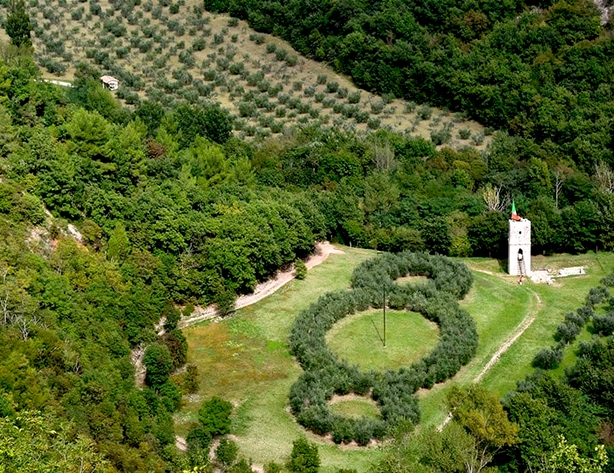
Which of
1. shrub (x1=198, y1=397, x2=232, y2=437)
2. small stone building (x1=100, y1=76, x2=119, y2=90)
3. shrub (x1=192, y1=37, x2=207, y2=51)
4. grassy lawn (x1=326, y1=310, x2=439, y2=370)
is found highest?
shrub (x1=192, y1=37, x2=207, y2=51)

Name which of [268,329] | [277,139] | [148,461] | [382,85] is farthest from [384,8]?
[148,461]

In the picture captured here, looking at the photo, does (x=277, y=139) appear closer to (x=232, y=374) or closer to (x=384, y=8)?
(x=384, y=8)

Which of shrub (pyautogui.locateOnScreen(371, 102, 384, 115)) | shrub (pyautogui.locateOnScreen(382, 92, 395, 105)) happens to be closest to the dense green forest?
shrub (pyautogui.locateOnScreen(382, 92, 395, 105))

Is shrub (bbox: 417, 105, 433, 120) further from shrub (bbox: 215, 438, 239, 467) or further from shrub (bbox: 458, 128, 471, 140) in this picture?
shrub (bbox: 215, 438, 239, 467)

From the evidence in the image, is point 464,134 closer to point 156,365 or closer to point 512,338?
point 512,338

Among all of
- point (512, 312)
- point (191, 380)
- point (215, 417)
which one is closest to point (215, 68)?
point (512, 312)
